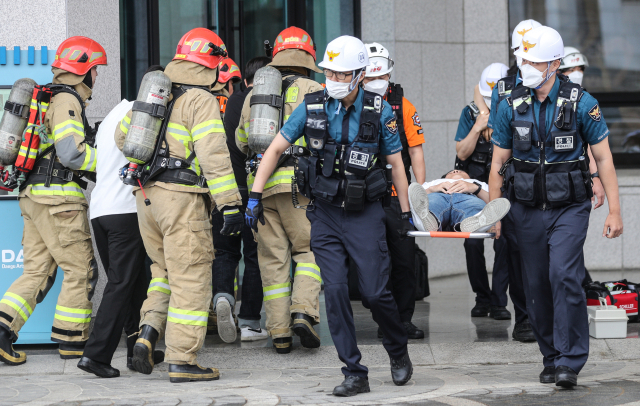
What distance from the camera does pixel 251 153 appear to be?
594 centimetres

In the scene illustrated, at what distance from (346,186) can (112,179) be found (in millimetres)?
1707

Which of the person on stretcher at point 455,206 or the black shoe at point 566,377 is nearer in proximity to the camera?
the black shoe at point 566,377

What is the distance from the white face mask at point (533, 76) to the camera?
16.2 feet

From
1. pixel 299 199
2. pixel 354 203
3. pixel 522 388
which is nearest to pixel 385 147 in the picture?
pixel 354 203

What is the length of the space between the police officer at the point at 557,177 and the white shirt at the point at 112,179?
2453 mm

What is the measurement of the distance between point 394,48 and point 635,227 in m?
3.38

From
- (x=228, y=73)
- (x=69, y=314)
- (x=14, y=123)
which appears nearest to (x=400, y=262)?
(x=228, y=73)

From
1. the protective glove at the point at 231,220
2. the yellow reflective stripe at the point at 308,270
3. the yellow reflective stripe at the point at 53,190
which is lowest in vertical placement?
the yellow reflective stripe at the point at 308,270

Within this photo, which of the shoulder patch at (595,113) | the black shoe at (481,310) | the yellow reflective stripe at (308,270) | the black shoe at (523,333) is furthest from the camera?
the black shoe at (481,310)

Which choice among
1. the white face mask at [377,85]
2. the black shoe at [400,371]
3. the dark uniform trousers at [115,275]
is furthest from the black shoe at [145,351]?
the white face mask at [377,85]

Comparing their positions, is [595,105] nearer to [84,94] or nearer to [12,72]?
[84,94]

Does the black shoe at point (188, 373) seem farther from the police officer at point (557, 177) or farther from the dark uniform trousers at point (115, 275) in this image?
the police officer at point (557, 177)

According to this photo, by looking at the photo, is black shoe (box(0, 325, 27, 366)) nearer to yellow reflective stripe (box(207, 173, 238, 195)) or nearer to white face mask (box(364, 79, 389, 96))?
yellow reflective stripe (box(207, 173, 238, 195))

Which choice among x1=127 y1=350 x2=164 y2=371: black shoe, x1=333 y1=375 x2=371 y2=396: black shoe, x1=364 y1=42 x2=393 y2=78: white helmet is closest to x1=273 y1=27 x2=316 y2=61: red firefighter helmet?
x1=364 y1=42 x2=393 y2=78: white helmet
